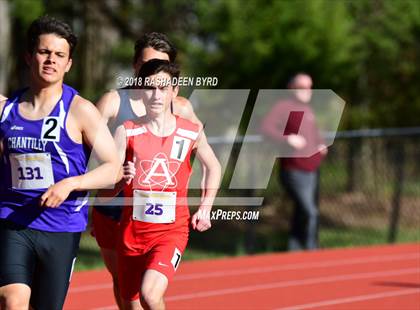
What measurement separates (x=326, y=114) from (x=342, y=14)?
146 cm

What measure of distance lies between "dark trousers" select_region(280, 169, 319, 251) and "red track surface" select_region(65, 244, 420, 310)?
28 cm

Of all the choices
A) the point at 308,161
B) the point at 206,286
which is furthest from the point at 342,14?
the point at 206,286

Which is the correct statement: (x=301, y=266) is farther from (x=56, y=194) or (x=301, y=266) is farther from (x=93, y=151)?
(x=56, y=194)

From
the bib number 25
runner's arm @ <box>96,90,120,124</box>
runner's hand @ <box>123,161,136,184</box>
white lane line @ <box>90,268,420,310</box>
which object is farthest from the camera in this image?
white lane line @ <box>90,268,420,310</box>

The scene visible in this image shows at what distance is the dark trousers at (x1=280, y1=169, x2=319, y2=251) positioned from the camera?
1180 cm

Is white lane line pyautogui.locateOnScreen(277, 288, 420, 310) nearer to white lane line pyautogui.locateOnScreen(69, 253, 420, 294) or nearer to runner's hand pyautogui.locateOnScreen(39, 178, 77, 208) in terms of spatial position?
white lane line pyautogui.locateOnScreen(69, 253, 420, 294)

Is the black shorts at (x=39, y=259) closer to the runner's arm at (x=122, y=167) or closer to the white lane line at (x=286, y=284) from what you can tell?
the runner's arm at (x=122, y=167)

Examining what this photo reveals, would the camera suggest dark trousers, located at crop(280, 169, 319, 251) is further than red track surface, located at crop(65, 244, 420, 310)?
Yes

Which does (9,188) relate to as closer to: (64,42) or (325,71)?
(64,42)

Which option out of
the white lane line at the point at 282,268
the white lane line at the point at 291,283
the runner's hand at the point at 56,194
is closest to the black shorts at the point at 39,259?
the runner's hand at the point at 56,194

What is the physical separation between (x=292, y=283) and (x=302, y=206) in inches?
81.9

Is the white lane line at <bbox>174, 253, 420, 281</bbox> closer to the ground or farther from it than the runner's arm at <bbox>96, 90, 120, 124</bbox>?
closer to the ground

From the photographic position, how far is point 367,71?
1698cm

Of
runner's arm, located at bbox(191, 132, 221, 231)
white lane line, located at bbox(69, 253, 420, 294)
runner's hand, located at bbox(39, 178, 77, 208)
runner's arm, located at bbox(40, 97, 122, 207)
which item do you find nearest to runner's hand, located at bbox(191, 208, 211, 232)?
runner's arm, located at bbox(191, 132, 221, 231)
